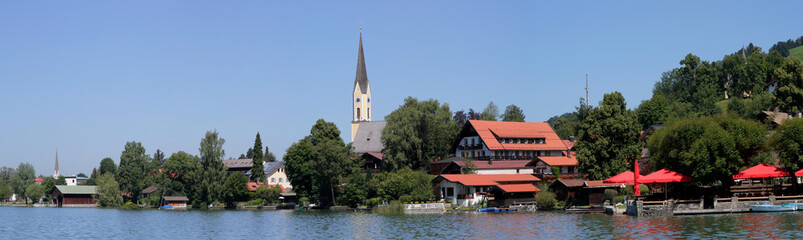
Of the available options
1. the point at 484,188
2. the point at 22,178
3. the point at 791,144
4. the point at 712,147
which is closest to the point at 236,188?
the point at 484,188

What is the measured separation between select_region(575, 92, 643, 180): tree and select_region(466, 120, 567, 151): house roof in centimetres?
1924

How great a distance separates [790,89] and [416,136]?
149ft

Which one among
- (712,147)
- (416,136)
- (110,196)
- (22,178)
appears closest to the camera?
(712,147)

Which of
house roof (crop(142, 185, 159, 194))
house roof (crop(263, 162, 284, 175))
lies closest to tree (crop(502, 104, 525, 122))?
house roof (crop(263, 162, 284, 175))

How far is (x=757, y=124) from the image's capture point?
56.2m

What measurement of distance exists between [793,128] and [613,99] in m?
24.3

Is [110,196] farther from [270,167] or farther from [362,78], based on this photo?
[362,78]

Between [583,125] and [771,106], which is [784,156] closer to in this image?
[583,125]

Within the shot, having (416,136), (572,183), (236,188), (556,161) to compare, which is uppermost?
(416,136)

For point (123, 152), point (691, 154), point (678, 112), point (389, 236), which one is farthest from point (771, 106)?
point (123, 152)

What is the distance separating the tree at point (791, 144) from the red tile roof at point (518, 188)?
93.6ft

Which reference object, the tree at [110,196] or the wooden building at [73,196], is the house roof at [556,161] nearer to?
the tree at [110,196]

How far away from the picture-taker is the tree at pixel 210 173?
353 feet

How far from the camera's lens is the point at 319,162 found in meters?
88.8
